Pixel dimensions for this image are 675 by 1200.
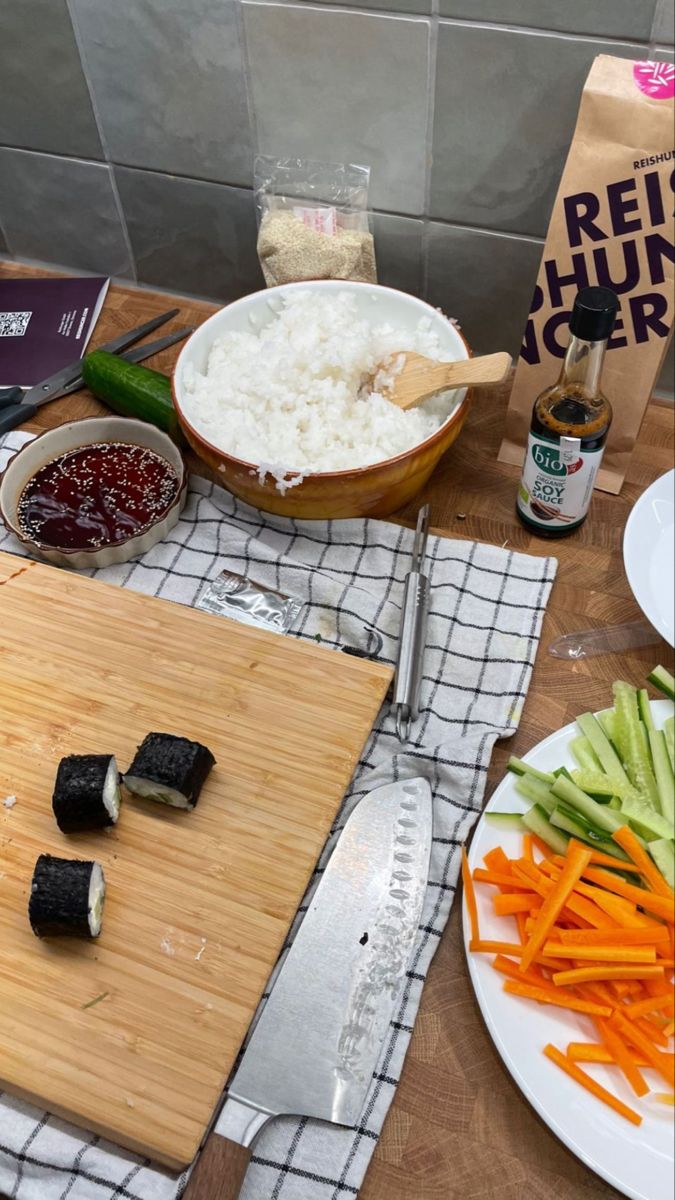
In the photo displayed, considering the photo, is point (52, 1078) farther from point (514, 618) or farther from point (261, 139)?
point (261, 139)

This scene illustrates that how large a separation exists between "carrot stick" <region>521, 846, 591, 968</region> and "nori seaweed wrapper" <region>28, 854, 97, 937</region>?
416 mm

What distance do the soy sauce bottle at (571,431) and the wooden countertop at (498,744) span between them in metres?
0.11

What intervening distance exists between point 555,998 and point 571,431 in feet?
2.07

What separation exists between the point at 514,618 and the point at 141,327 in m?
0.84

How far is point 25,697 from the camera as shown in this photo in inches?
43.1

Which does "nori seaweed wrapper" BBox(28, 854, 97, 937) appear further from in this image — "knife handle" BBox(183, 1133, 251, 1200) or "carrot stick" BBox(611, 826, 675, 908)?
"carrot stick" BBox(611, 826, 675, 908)

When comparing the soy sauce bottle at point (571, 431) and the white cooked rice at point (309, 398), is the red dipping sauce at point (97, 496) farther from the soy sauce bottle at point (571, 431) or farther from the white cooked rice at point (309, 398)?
the soy sauce bottle at point (571, 431)

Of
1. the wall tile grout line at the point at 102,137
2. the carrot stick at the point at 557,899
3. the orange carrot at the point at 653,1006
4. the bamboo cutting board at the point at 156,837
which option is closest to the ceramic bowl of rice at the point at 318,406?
the bamboo cutting board at the point at 156,837

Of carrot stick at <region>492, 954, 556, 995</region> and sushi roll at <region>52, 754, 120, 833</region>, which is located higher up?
sushi roll at <region>52, 754, 120, 833</region>

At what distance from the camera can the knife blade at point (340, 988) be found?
0.83 metres

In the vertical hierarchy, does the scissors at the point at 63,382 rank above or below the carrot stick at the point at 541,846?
above

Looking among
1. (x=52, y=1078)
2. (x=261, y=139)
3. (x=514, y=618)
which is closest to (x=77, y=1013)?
(x=52, y=1078)

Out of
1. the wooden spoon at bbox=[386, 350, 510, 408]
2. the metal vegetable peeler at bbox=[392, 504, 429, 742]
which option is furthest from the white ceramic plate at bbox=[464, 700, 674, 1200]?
the wooden spoon at bbox=[386, 350, 510, 408]

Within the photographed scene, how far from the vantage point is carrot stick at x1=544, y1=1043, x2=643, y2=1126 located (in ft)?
2.67
